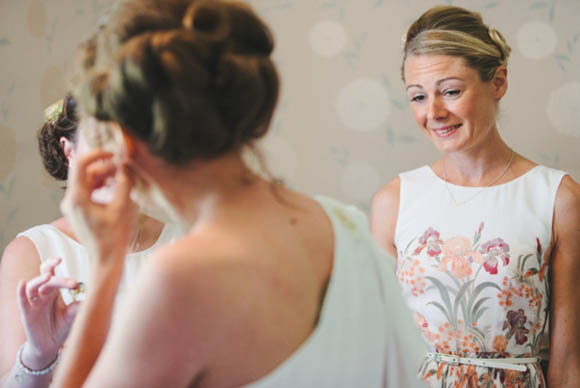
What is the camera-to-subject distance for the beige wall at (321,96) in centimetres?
167

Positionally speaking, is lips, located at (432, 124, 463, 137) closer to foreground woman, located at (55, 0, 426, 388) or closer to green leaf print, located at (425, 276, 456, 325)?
green leaf print, located at (425, 276, 456, 325)

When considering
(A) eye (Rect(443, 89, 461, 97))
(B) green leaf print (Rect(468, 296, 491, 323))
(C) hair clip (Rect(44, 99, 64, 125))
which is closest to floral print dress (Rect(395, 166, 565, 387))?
(B) green leaf print (Rect(468, 296, 491, 323))

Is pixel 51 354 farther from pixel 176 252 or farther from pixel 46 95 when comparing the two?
pixel 46 95

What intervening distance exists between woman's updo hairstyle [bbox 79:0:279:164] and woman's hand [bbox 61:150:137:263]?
0.11 metres

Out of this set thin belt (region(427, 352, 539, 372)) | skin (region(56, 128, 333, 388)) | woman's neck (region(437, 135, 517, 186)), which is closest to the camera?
skin (region(56, 128, 333, 388))

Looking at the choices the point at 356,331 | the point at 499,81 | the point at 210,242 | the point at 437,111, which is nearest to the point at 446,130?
the point at 437,111

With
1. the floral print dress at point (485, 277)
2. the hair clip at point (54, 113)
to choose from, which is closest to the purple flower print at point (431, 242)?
the floral print dress at point (485, 277)

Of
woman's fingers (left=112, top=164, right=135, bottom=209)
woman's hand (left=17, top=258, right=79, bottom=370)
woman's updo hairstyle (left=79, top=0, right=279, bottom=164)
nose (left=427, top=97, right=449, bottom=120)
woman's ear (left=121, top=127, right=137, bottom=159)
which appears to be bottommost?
woman's hand (left=17, top=258, right=79, bottom=370)

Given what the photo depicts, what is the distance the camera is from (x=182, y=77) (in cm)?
54

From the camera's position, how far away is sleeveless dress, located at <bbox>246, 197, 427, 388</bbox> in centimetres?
59

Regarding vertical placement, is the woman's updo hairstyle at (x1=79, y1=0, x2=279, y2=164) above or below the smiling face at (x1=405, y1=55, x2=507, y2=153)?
below

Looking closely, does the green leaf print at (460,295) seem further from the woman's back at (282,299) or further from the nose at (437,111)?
the woman's back at (282,299)

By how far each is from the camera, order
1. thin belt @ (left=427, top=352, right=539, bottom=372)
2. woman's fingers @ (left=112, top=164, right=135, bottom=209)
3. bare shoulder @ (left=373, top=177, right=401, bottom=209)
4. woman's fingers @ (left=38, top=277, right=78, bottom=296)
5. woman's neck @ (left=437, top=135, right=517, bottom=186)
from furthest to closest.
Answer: bare shoulder @ (left=373, top=177, right=401, bottom=209) → woman's neck @ (left=437, top=135, right=517, bottom=186) → thin belt @ (left=427, top=352, right=539, bottom=372) → woman's fingers @ (left=38, top=277, right=78, bottom=296) → woman's fingers @ (left=112, top=164, right=135, bottom=209)

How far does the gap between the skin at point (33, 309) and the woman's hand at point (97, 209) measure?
3.4 inches
